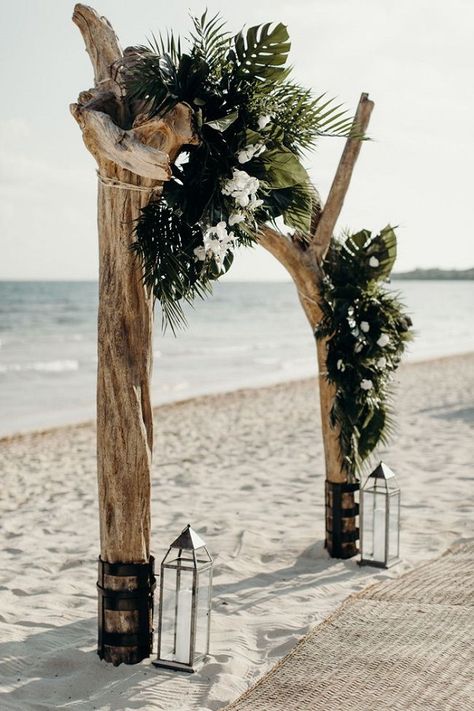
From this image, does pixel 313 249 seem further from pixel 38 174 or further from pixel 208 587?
pixel 38 174

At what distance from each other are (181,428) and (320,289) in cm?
590

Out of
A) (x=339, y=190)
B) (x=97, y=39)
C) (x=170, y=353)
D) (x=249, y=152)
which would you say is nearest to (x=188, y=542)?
(x=249, y=152)

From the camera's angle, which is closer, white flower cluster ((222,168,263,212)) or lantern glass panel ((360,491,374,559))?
white flower cluster ((222,168,263,212))

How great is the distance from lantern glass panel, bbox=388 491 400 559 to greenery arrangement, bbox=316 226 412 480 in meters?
0.31

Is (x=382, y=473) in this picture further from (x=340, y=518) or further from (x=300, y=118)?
(x=300, y=118)

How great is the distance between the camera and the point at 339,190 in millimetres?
4770

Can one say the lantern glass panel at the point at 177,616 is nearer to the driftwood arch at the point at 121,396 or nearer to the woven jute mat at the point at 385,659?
the driftwood arch at the point at 121,396

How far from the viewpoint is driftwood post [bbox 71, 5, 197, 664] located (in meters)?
3.38

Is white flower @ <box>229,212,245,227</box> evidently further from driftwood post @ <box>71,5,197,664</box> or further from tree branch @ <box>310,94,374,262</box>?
tree branch @ <box>310,94,374,262</box>

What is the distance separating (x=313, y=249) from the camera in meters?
4.74

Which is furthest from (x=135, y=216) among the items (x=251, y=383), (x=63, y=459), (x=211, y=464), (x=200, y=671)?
(x=251, y=383)

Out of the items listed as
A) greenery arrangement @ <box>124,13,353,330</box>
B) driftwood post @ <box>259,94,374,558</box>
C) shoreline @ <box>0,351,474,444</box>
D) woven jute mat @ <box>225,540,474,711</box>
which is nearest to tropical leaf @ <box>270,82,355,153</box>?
greenery arrangement @ <box>124,13,353,330</box>

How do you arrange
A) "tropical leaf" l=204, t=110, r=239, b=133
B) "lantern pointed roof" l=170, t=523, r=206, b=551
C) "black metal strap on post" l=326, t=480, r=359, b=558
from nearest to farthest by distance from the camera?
"tropical leaf" l=204, t=110, r=239, b=133, "lantern pointed roof" l=170, t=523, r=206, b=551, "black metal strap on post" l=326, t=480, r=359, b=558

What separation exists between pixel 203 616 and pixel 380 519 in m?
1.54
